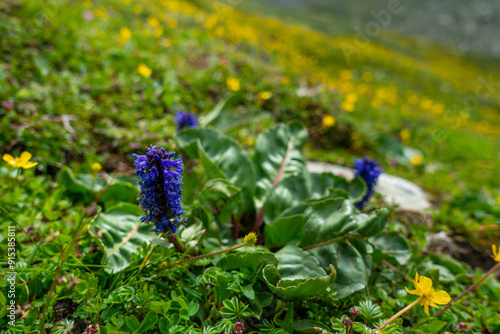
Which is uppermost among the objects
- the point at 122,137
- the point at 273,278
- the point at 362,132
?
the point at 273,278

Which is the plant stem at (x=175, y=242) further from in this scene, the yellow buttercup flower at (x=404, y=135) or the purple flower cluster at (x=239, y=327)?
the yellow buttercup flower at (x=404, y=135)

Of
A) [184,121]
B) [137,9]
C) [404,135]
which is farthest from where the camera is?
[137,9]

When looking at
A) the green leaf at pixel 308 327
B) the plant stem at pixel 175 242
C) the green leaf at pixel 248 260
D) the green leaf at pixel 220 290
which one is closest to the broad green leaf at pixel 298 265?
the green leaf at pixel 248 260

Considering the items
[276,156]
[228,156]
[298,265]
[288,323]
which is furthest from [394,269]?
[228,156]

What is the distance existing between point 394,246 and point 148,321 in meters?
1.59

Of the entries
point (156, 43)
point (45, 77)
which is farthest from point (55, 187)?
point (156, 43)

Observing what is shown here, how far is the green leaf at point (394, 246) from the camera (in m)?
2.10

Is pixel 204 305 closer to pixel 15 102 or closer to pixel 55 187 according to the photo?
pixel 55 187

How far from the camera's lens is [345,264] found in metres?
1.83

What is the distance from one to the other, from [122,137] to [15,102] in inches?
36.5

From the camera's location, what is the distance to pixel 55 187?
2.43 meters

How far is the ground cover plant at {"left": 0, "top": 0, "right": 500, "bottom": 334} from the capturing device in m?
1.56

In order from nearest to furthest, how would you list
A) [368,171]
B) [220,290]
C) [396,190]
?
[220,290], [368,171], [396,190]

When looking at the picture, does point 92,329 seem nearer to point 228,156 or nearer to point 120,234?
point 120,234
